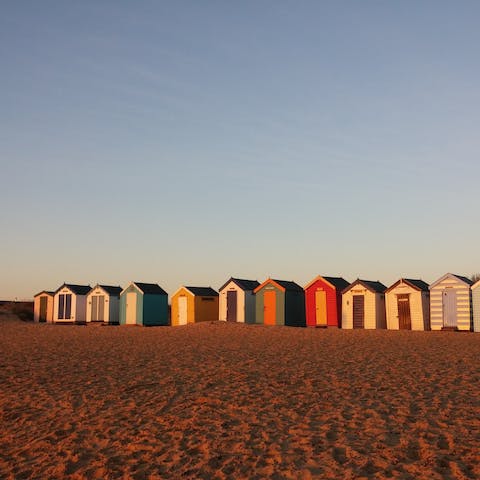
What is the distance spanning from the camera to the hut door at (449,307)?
3341 cm

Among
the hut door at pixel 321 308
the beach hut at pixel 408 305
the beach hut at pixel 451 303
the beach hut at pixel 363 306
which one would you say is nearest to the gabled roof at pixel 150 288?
the hut door at pixel 321 308

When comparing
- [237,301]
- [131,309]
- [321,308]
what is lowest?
[131,309]

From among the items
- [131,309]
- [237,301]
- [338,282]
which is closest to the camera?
[338,282]

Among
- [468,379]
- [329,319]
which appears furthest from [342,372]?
[329,319]

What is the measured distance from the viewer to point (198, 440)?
35.4 feet

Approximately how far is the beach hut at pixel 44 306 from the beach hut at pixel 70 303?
2.70 feet

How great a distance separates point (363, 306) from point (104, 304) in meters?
22.0

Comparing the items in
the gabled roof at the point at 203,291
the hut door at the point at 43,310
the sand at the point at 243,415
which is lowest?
the sand at the point at 243,415

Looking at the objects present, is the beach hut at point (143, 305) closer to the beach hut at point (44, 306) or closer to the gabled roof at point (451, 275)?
the beach hut at point (44, 306)

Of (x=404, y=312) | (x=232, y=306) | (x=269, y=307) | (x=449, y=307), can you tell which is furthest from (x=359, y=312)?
(x=232, y=306)

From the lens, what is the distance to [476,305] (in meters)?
32.7

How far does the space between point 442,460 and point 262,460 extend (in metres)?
2.95

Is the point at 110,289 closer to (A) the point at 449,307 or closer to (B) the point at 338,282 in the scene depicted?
(B) the point at 338,282

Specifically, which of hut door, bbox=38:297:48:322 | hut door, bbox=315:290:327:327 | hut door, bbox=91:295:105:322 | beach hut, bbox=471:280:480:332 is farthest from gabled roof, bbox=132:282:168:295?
beach hut, bbox=471:280:480:332
